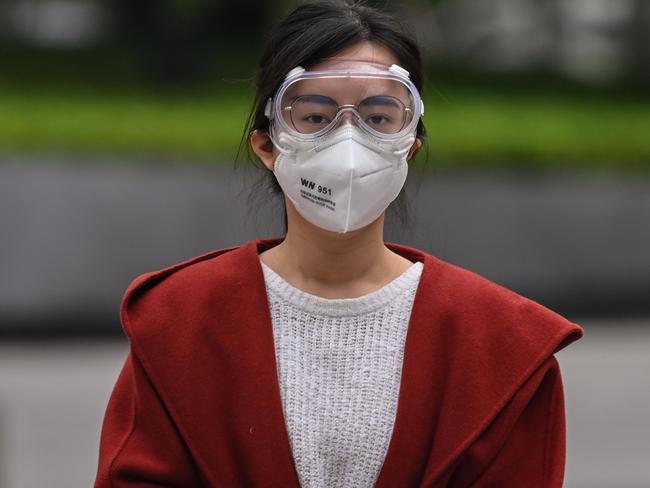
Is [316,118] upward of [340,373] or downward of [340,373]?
upward

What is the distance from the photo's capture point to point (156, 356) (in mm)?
2621

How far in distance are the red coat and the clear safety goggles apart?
0.34 metres

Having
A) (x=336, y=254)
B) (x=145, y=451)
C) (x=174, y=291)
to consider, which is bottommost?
(x=145, y=451)

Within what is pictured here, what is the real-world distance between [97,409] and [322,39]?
481 centimetres

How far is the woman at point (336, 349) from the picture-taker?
258 cm

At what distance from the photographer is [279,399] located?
260 centimetres

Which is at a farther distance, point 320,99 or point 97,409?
point 97,409

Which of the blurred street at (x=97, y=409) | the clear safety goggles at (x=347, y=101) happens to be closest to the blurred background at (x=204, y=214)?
the blurred street at (x=97, y=409)

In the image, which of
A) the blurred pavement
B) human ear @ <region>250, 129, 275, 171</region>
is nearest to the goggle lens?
human ear @ <region>250, 129, 275, 171</region>

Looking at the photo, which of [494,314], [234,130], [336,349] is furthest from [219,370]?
[234,130]

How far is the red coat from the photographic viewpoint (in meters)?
2.58

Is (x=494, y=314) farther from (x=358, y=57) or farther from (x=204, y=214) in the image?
(x=204, y=214)

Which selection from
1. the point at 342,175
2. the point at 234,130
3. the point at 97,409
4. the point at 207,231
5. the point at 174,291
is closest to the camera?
the point at 342,175

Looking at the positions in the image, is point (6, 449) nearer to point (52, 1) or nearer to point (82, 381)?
point (82, 381)
